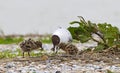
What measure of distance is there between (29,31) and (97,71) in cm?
1116

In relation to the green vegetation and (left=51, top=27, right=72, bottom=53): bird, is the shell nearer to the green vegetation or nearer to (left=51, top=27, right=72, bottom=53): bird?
(left=51, top=27, right=72, bottom=53): bird

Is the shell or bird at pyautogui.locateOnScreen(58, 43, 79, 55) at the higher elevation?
the shell

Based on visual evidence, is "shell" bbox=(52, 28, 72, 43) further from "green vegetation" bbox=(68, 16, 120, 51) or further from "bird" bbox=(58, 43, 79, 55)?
"green vegetation" bbox=(68, 16, 120, 51)

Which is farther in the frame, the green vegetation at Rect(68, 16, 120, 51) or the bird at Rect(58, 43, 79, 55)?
the green vegetation at Rect(68, 16, 120, 51)

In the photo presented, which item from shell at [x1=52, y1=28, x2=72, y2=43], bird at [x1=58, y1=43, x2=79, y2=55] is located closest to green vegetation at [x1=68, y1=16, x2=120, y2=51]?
shell at [x1=52, y1=28, x2=72, y2=43]

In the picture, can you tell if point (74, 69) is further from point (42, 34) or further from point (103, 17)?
point (103, 17)

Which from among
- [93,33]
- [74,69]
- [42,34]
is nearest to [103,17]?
[42,34]

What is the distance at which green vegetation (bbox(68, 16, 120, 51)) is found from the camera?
930 centimetres

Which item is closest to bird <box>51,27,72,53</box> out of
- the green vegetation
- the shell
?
the shell

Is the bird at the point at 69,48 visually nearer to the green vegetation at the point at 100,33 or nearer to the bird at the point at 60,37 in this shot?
the bird at the point at 60,37

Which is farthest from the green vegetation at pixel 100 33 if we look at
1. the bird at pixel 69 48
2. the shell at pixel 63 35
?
the bird at pixel 69 48

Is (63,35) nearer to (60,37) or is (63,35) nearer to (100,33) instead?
(60,37)

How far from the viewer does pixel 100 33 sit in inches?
370

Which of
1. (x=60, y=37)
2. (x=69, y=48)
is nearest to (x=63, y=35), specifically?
(x=60, y=37)
